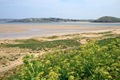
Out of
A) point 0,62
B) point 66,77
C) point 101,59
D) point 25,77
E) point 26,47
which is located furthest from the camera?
point 26,47

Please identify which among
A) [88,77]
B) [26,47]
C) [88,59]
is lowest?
[26,47]

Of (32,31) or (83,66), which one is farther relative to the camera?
(32,31)

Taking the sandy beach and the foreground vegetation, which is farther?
the sandy beach

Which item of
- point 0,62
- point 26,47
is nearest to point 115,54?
point 0,62

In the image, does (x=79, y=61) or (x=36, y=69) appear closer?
(x=36, y=69)

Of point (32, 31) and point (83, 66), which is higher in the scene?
point (83, 66)

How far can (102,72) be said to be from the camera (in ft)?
18.9

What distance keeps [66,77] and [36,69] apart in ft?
2.41

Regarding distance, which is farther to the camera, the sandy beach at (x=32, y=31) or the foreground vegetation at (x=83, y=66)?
the sandy beach at (x=32, y=31)

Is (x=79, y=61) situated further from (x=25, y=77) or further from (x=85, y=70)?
(x=25, y=77)

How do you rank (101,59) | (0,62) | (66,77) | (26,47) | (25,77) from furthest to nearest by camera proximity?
(26,47), (0,62), (101,59), (66,77), (25,77)

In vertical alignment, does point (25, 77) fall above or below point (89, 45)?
below

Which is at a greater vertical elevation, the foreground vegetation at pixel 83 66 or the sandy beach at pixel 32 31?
the foreground vegetation at pixel 83 66

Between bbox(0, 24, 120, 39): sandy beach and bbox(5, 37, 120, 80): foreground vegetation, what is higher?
bbox(5, 37, 120, 80): foreground vegetation
